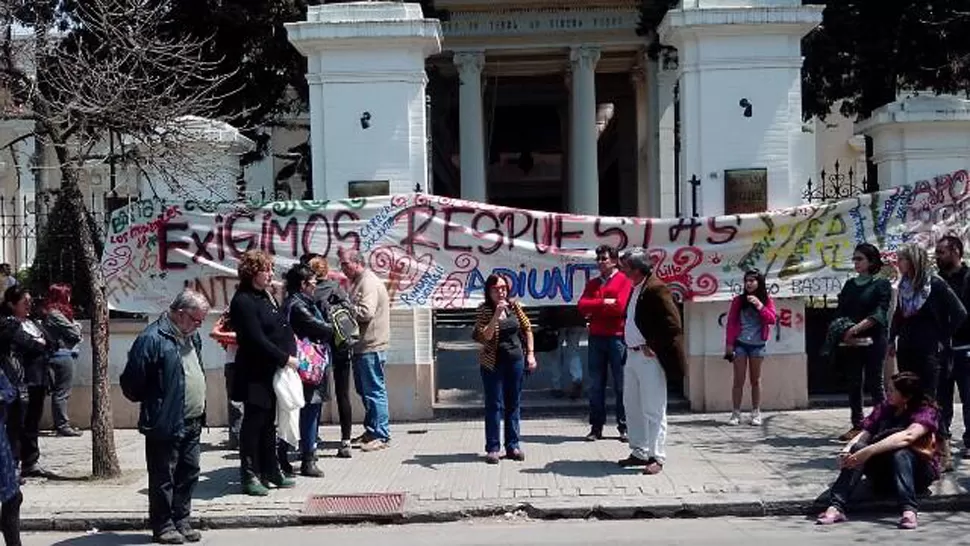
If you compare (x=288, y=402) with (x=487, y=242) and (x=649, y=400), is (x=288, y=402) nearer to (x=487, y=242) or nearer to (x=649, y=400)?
(x=649, y=400)

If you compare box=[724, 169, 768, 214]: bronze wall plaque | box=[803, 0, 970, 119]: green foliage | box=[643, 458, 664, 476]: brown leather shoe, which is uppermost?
box=[803, 0, 970, 119]: green foliage

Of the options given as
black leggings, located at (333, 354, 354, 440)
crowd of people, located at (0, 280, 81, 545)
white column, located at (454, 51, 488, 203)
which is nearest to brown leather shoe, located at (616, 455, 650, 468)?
black leggings, located at (333, 354, 354, 440)

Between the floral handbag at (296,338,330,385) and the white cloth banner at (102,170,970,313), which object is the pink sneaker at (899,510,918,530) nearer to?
the white cloth banner at (102,170,970,313)

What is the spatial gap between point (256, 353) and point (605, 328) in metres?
3.46

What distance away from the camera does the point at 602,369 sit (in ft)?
34.1

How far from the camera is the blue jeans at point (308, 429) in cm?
921

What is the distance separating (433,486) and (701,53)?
576 centimetres

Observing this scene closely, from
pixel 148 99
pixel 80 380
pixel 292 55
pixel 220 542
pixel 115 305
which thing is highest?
pixel 292 55

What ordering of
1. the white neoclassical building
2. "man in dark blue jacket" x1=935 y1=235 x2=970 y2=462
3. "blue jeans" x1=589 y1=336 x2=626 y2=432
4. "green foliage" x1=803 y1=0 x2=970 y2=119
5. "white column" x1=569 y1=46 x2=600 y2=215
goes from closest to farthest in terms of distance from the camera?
"man in dark blue jacket" x1=935 y1=235 x2=970 y2=462 → "blue jeans" x1=589 y1=336 x2=626 y2=432 → the white neoclassical building → "green foliage" x1=803 y1=0 x2=970 y2=119 → "white column" x1=569 y1=46 x2=600 y2=215

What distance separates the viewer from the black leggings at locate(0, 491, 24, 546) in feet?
21.8

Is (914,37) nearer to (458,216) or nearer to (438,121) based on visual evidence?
(458,216)

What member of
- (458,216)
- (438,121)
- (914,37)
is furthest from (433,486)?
(438,121)

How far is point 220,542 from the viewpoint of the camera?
7.67 m

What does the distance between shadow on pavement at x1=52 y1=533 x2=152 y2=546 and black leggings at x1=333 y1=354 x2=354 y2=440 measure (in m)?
2.39
